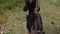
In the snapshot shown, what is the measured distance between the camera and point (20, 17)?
12.4 ft

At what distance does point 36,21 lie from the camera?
4.27 ft

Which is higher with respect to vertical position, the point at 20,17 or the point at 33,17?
the point at 33,17

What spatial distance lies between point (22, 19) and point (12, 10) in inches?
18.2

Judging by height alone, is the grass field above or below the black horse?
below

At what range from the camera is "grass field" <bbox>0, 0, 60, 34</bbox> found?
3.34 m

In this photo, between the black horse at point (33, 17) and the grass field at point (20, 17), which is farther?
the grass field at point (20, 17)

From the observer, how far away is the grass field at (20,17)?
10.9ft

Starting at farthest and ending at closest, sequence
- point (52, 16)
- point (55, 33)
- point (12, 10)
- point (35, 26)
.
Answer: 1. point (12, 10)
2. point (52, 16)
3. point (55, 33)
4. point (35, 26)

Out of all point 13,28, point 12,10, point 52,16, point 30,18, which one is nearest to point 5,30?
point 13,28

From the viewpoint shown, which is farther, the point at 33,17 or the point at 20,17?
the point at 20,17

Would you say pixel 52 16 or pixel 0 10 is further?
pixel 0 10

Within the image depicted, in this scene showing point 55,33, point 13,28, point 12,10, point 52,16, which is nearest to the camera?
point 55,33

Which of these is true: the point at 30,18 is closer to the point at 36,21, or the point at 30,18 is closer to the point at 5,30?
the point at 36,21

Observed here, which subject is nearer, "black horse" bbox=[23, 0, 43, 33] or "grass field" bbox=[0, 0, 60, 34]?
"black horse" bbox=[23, 0, 43, 33]
